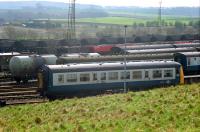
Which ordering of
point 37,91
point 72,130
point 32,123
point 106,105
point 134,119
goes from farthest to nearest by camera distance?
1. point 37,91
2. point 106,105
3. point 32,123
4. point 134,119
5. point 72,130

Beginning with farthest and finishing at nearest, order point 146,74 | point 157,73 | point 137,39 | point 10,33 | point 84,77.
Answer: point 10,33 → point 137,39 → point 157,73 → point 146,74 → point 84,77

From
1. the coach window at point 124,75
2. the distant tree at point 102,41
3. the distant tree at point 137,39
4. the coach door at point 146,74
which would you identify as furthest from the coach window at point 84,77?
the distant tree at point 137,39

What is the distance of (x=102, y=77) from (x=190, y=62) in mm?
12129

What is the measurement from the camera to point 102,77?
2767 cm

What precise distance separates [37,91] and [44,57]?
7.65 meters

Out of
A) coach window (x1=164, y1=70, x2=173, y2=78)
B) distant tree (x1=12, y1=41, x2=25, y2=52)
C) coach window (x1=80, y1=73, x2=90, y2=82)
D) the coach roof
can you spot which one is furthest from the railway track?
distant tree (x1=12, y1=41, x2=25, y2=52)

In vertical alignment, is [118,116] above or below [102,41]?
below

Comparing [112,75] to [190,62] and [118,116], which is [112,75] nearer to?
[190,62]

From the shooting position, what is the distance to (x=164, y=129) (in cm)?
1123

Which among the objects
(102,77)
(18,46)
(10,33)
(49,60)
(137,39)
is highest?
(10,33)

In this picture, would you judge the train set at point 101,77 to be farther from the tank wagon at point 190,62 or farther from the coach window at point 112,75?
the tank wagon at point 190,62

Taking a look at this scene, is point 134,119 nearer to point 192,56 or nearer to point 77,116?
point 77,116

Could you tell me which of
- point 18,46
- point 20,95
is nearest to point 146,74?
point 20,95

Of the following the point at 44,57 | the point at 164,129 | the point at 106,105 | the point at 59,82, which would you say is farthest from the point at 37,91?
the point at 164,129
